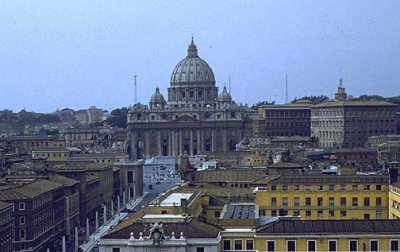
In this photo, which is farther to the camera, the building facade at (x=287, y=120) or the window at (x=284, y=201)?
the building facade at (x=287, y=120)

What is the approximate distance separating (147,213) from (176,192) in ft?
46.3

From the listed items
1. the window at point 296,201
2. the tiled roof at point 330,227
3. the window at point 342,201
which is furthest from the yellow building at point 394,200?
the tiled roof at point 330,227

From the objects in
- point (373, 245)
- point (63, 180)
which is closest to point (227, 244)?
point (373, 245)

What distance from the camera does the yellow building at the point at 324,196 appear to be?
59.1 m

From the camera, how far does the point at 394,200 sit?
2232 inches

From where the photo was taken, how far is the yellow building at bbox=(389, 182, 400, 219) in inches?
2179

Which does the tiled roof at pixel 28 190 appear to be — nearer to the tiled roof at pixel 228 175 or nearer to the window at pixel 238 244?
the tiled roof at pixel 228 175

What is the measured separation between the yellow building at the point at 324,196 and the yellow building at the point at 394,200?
1176 millimetres

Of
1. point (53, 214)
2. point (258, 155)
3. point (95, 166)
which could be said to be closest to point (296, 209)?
point (53, 214)

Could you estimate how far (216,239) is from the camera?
41406 millimetres

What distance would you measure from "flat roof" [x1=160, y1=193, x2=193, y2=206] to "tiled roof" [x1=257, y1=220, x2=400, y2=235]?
958cm

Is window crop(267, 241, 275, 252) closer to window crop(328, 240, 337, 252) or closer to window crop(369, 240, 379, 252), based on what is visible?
window crop(328, 240, 337, 252)

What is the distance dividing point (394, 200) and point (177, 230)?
61.2 ft

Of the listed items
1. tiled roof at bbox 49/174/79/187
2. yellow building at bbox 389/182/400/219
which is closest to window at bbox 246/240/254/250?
yellow building at bbox 389/182/400/219
